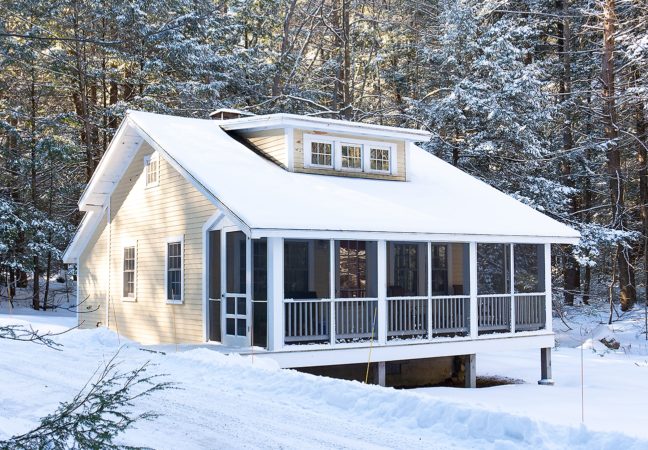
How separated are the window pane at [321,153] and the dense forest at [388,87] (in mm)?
9240

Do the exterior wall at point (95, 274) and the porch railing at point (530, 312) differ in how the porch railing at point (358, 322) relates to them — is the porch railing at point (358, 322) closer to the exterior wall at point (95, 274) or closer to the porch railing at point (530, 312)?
the porch railing at point (530, 312)

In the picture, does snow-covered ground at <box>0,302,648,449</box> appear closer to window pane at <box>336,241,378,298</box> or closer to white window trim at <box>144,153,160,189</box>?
white window trim at <box>144,153,160,189</box>

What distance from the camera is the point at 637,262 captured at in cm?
3616

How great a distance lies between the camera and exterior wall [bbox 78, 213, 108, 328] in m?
20.5

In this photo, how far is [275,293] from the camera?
13.5 metres

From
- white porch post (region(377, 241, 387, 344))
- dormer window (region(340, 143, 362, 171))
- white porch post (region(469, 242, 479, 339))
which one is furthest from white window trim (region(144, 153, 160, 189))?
white porch post (region(469, 242, 479, 339))

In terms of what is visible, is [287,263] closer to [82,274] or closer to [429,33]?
[82,274]

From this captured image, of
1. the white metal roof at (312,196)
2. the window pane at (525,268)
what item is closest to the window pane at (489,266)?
the window pane at (525,268)

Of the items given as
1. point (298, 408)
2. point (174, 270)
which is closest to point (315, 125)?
point (174, 270)

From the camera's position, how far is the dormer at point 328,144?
679 inches

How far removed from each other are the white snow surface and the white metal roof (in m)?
0.02

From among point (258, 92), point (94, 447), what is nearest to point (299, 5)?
point (258, 92)

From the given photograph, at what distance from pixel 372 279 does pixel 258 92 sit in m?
18.1

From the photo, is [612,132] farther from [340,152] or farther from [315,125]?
[315,125]
